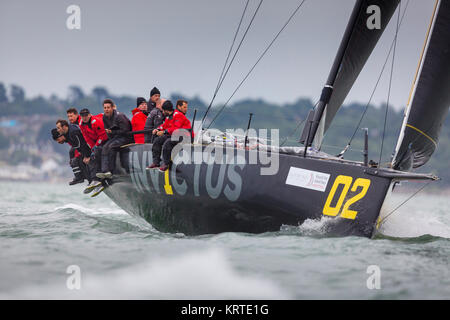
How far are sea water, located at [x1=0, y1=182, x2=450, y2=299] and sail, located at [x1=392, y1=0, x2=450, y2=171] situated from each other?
1.01 m

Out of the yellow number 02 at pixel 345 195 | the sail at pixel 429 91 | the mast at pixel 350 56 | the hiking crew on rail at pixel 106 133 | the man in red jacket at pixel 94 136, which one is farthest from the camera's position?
the man in red jacket at pixel 94 136

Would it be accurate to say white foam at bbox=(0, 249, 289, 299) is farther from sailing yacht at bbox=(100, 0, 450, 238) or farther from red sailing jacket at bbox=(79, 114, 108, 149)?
red sailing jacket at bbox=(79, 114, 108, 149)

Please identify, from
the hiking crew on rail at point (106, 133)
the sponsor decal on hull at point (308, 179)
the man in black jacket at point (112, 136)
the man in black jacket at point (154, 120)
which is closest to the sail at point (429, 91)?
the sponsor decal on hull at point (308, 179)

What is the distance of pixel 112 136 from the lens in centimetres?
727

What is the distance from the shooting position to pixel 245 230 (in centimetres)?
621

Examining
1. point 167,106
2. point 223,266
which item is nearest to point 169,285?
point 223,266

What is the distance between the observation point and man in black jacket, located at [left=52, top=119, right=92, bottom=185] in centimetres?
743

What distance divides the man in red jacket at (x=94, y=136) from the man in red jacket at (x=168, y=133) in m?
1.04

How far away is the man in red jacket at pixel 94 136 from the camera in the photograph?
732 centimetres

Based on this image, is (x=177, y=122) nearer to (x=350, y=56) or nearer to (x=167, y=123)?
(x=167, y=123)

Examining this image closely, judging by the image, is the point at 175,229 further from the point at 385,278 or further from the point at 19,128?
the point at 19,128
